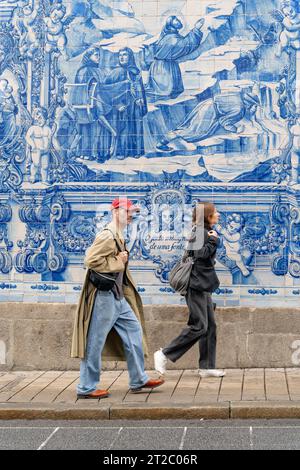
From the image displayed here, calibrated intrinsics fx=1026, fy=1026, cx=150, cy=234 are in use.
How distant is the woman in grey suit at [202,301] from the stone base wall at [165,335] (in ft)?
1.72

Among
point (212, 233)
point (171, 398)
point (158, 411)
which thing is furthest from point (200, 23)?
point (158, 411)

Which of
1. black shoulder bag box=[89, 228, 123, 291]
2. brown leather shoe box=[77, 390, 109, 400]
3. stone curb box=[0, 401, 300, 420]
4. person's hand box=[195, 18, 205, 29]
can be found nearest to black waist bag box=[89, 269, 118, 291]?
black shoulder bag box=[89, 228, 123, 291]

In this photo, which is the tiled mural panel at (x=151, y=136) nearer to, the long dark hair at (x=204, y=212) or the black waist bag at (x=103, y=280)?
the long dark hair at (x=204, y=212)

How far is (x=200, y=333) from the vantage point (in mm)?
10484

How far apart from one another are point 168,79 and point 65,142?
136cm

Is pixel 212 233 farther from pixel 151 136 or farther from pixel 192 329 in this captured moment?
pixel 151 136

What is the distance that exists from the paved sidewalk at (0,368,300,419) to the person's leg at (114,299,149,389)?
16 cm

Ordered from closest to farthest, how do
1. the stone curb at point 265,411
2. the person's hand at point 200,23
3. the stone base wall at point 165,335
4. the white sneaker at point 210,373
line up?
the stone curb at point 265,411 < the white sneaker at point 210,373 < the stone base wall at point 165,335 < the person's hand at point 200,23

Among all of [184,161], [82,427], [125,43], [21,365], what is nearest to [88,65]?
[125,43]

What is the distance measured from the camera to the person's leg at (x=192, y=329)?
1051 cm

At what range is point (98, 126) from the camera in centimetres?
1153

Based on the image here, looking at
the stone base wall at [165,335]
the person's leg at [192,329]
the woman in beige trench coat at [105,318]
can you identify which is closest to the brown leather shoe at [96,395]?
the woman in beige trench coat at [105,318]

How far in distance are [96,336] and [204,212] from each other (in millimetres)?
1867
